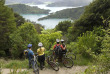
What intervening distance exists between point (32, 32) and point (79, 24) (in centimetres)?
730

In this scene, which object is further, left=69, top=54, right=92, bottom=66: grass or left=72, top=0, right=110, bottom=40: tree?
left=72, top=0, right=110, bottom=40: tree

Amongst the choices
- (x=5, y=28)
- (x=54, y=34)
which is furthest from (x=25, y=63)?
(x=5, y=28)

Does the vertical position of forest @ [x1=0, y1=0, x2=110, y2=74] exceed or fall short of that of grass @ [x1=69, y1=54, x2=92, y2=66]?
it exceeds it

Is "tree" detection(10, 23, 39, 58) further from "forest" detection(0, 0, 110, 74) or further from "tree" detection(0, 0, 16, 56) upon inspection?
"tree" detection(0, 0, 16, 56)

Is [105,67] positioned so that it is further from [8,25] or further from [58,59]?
[8,25]

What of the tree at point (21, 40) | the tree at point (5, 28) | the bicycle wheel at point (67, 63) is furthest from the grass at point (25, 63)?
the tree at point (5, 28)

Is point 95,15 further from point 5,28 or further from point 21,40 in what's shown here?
point 5,28

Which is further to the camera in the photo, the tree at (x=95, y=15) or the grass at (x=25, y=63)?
the tree at (x=95, y=15)

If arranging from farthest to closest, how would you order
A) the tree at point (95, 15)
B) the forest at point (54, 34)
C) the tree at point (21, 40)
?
the tree at point (95, 15) < the tree at point (21, 40) < the forest at point (54, 34)

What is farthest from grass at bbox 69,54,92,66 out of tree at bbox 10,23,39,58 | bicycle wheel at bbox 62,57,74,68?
tree at bbox 10,23,39,58

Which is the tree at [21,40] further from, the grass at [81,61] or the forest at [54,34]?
the grass at [81,61]

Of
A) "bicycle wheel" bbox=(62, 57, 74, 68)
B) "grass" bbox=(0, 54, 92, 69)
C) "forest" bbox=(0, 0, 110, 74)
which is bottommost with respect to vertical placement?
"grass" bbox=(0, 54, 92, 69)

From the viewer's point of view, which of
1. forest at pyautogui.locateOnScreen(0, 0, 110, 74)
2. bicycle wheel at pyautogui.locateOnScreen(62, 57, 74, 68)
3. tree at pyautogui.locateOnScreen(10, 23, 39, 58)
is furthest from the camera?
tree at pyautogui.locateOnScreen(10, 23, 39, 58)

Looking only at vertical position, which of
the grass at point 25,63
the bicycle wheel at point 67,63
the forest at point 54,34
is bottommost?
the grass at point 25,63
